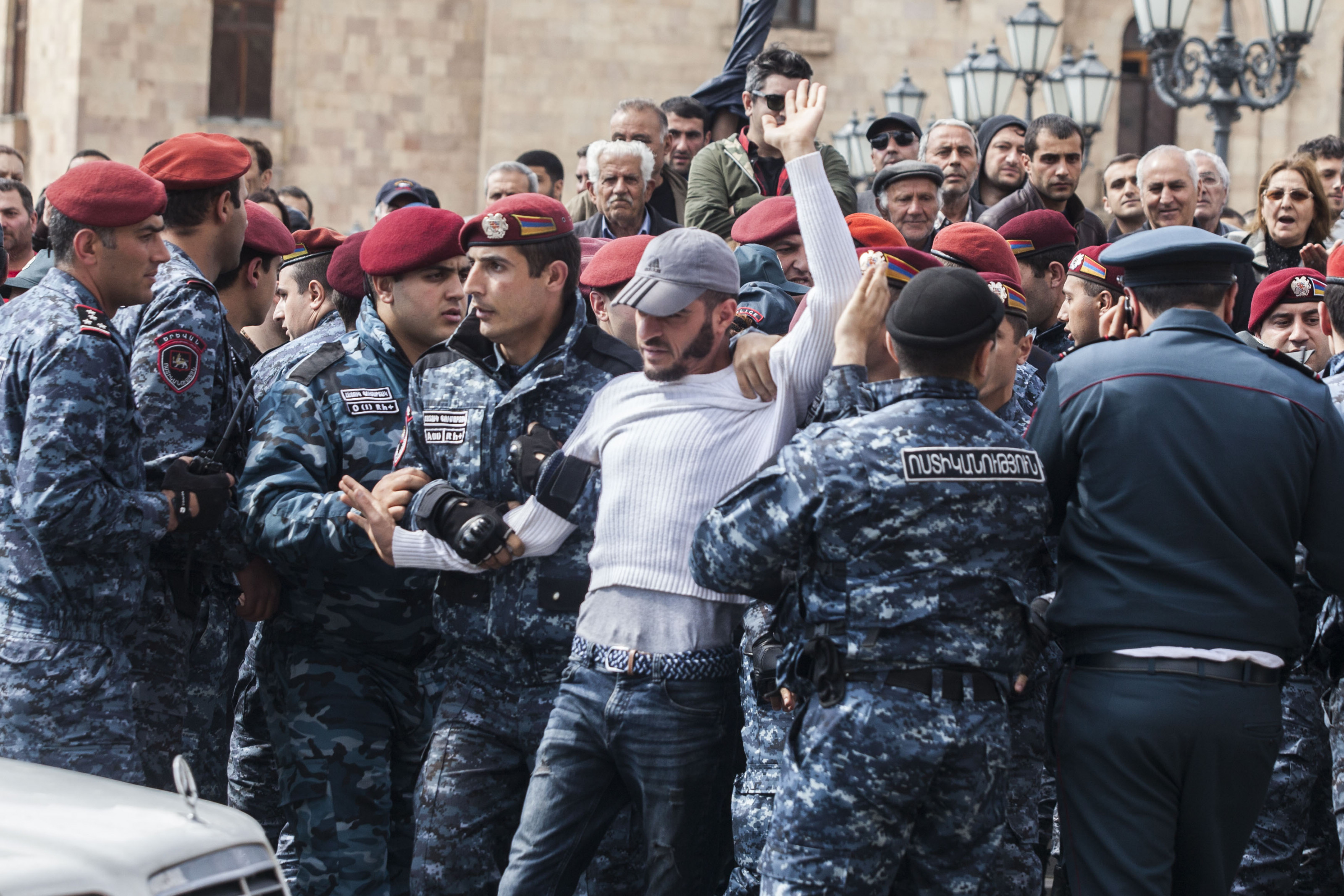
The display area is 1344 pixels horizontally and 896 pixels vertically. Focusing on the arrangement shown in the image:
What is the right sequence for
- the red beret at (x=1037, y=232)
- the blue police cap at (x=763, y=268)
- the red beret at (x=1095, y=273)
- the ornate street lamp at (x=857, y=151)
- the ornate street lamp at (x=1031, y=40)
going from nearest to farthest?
1. the red beret at (x=1095, y=273)
2. the blue police cap at (x=763, y=268)
3. the red beret at (x=1037, y=232)
4. the ornate street lamp at (x=1031, y=40)
5. the ornate street lamp at (x=857, y=151)

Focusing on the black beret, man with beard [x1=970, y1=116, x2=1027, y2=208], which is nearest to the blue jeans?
the black beret

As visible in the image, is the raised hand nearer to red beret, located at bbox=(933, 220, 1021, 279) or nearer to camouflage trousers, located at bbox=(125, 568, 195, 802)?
red beret, located at bbox=(933, 220, 1021, 279)

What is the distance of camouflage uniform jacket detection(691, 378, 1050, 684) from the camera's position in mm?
3615

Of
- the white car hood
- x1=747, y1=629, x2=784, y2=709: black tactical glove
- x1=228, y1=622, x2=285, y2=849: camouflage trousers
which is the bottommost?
x1=228, y1=622, x2=285, y2=849: camouflage trousers

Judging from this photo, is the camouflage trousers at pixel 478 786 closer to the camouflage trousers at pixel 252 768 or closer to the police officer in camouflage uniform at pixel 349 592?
the police officer in camouflage uniform at pixel 349 592

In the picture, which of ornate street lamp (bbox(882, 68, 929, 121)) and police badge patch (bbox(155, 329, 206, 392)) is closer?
police badge patch (bbox(155, 329, 206, 392))

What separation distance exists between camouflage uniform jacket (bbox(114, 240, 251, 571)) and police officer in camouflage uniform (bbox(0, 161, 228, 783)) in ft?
0.56

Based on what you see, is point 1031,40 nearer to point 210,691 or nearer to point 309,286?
point 309,286

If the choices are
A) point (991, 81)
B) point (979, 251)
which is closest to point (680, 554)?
point (979, 251)

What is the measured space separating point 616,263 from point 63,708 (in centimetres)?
228

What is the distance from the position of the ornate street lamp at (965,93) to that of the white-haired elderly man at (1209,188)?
23.7 ft

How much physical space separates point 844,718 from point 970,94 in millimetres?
13112

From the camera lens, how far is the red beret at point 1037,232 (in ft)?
20.9

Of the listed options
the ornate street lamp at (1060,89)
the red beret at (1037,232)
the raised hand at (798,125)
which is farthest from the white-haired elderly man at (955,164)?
the ornate street lamp at (1060,89)
